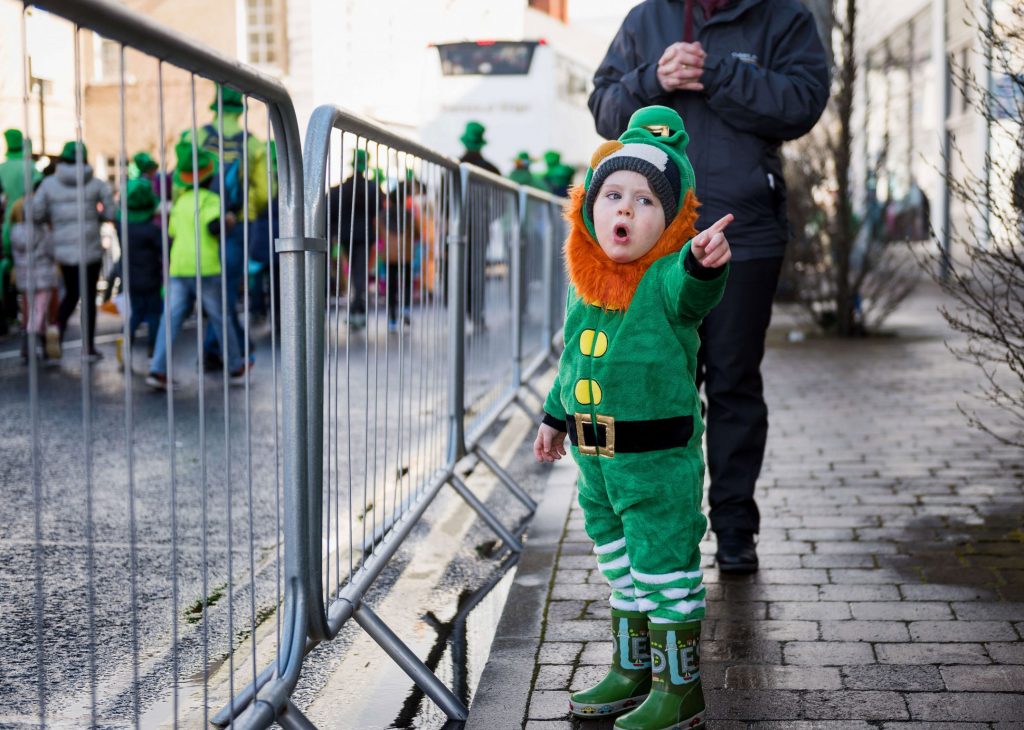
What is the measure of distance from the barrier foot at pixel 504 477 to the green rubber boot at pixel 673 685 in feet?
8.48

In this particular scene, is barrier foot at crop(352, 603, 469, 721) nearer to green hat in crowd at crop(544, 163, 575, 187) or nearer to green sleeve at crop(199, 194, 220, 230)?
green sleeve at crop(199, 194, 220, 230)

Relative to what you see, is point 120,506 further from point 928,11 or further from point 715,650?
point 928,11

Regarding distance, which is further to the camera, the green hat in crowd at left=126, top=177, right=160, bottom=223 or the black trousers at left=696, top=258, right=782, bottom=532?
the green hat in crowd at left=126, top=177, right=160, bottom=223

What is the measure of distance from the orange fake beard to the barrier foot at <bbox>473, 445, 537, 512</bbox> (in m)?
2.52

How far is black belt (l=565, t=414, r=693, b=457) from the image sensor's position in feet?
10.4

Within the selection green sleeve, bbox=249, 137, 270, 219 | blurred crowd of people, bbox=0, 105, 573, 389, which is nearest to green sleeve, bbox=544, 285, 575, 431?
blurred crowd of people, bbox=0, 105, 573, 389

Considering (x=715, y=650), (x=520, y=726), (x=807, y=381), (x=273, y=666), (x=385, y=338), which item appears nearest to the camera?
(x=273, y=666)

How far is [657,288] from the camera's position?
3.15 m

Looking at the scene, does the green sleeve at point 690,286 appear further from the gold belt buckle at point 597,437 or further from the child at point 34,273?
the child at point 34,273

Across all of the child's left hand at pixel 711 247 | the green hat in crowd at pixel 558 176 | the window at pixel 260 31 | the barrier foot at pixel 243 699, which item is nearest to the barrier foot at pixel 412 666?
the barrier foot at pixel 243 699

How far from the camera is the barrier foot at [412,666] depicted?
11.3 ft

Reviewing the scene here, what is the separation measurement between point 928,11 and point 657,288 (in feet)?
102

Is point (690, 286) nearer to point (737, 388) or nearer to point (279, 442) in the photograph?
point (737, 388)

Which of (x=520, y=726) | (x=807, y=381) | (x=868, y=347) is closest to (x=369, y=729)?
(x=520, y=726)
